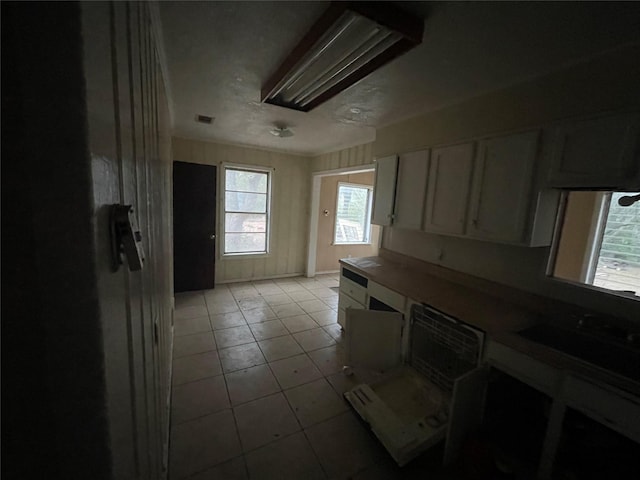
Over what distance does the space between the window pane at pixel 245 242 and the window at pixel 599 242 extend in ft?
13.5

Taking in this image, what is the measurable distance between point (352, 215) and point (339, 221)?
365mm

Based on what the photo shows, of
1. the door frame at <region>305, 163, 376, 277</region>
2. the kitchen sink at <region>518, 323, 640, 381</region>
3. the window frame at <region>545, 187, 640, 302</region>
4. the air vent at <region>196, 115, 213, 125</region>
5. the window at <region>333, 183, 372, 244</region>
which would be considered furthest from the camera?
the window at <region>333, 183, 372, 244</region>

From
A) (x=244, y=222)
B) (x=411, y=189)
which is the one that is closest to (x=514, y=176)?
(x=411, y=189)

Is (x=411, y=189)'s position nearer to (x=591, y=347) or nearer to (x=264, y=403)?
(x=591, y=347)

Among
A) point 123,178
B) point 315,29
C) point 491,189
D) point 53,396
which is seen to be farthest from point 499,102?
point 53,396

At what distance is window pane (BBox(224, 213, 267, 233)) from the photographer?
4.53 metres

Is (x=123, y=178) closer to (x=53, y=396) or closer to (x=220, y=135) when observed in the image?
(x=53, y=396)

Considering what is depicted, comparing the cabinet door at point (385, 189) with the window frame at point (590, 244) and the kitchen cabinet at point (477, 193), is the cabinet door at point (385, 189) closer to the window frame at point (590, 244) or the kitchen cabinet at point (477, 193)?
the kitchen cabinet at point (477, 193)

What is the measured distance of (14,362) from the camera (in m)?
0.35

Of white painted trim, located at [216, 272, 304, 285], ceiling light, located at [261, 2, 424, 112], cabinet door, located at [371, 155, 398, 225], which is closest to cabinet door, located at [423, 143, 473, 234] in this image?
cabinet door, located at [371, 155, 398, 225]

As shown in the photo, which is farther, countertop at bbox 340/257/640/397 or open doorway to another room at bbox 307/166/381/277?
open doorway to another room at bbox 307/166/381/277

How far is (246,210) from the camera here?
183 inches

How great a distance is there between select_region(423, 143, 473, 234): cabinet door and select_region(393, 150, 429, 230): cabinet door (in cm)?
7

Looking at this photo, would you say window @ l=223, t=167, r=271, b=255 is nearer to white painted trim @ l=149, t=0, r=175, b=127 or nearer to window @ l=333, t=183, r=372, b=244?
window @ l=333, t=183, r=372, b=244
